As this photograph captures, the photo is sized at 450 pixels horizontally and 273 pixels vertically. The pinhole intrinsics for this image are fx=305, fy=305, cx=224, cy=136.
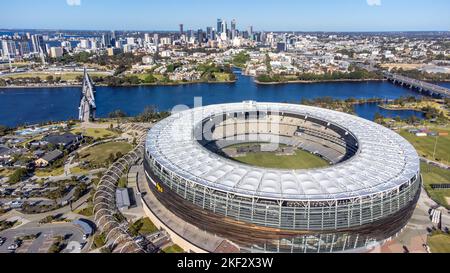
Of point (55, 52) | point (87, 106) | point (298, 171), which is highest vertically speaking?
point (55, 52)

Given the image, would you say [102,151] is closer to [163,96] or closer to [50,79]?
[163,96]

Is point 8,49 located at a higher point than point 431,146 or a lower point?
higher

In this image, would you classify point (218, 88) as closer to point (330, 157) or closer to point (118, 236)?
point (330, 157)

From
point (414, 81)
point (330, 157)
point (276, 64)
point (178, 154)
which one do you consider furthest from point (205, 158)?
point (276, 64)

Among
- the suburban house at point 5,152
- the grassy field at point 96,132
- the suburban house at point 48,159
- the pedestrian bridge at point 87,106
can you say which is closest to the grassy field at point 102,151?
the suburban house at point 48,159

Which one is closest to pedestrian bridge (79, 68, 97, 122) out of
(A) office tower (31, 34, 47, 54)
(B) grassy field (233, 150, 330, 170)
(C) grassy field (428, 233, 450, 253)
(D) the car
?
(B) grassy field (233, 150, 330, 170)

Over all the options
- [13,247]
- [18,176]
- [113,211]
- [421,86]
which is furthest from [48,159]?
[421,86]

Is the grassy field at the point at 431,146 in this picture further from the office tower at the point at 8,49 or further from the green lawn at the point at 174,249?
the office tower at the point at 8,49

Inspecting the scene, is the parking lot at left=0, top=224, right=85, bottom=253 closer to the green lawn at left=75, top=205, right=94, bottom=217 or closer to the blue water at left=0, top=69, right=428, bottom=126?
the green lawn at left=75, top=205, right=94, bottom=217
